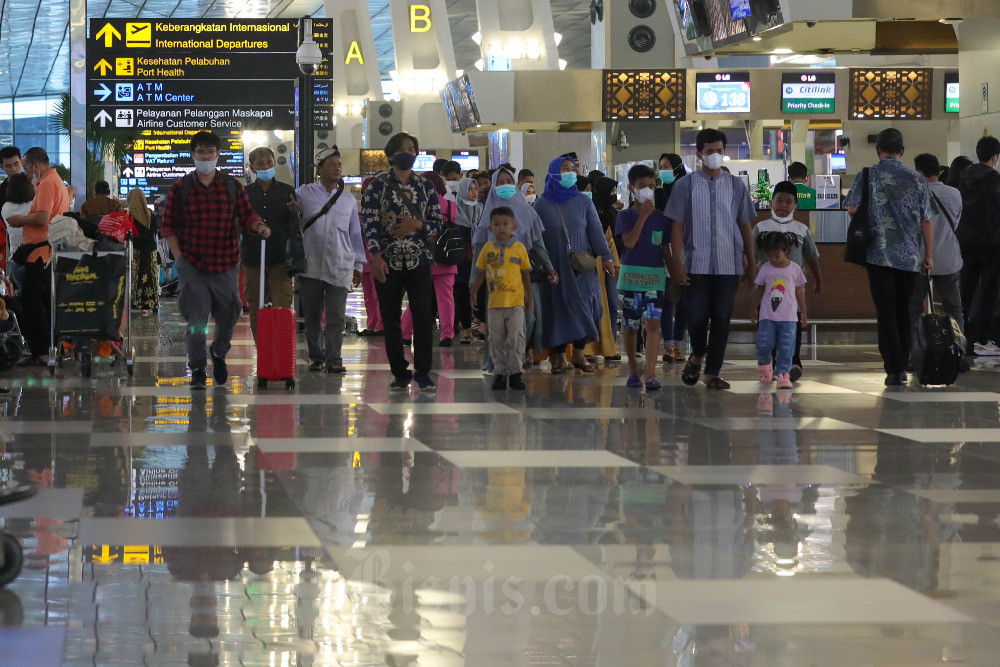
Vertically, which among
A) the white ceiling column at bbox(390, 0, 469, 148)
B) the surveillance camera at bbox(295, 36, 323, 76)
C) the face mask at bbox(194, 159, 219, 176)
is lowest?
the face mask at bbox(194, 159, 219, 176)

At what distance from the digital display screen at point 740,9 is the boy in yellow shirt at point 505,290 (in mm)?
6562

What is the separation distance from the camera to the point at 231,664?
3.69 m

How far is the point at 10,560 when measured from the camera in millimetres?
4461

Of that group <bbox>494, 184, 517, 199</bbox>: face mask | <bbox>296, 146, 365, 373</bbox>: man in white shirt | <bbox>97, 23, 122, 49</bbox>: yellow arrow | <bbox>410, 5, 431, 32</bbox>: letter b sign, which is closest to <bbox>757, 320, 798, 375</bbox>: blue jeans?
<bbox>494, 184, 517, 199</bbox>: face mask

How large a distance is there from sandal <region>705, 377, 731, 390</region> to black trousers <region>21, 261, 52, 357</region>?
5849mm

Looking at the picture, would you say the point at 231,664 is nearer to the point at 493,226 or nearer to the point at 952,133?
the point at 493,226

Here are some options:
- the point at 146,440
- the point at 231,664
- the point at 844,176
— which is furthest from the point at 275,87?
the point at 231,664

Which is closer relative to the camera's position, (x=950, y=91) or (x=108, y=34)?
(x=108, y=34)

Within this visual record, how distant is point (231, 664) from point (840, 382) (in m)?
8.42

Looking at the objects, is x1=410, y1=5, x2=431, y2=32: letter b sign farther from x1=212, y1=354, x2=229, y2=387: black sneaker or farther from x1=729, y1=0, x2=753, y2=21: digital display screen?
x1=212, y1=354, x2=229, y2=387: black sneaker

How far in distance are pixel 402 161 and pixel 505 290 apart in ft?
3.77

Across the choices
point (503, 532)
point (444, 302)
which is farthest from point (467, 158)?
point (503, 532)

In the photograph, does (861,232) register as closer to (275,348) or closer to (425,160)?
(275,348)

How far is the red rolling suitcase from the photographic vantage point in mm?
10961
